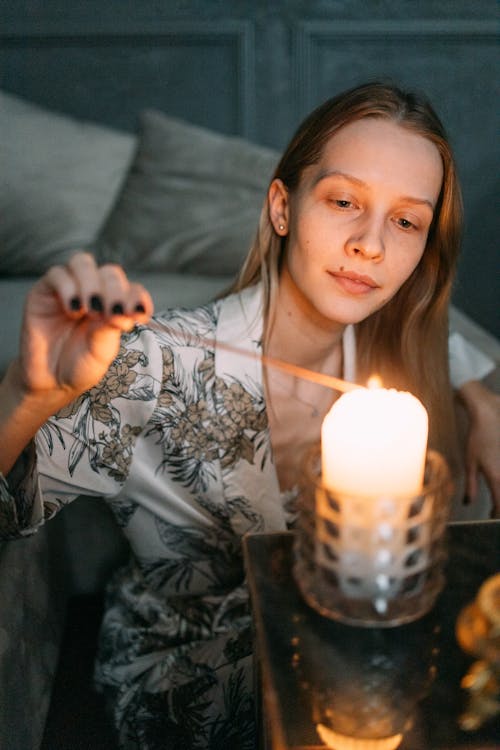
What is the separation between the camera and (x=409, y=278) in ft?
3.92

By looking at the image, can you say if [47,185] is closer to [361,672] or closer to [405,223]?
[405,223]

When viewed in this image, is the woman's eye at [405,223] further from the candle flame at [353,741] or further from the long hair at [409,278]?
the candle flame at [353,741]

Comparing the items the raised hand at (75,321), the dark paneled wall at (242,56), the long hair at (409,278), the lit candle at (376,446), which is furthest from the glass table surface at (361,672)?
the dark paneled wall at (242,56)

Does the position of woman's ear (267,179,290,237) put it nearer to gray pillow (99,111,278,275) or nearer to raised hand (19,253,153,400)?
raised hand (19,253,153,400)

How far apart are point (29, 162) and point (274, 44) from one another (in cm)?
95

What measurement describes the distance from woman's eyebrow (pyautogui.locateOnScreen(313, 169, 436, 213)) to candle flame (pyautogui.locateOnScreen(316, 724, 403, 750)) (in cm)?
67

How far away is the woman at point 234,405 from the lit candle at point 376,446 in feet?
1.22

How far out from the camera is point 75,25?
→ 241 centimetres

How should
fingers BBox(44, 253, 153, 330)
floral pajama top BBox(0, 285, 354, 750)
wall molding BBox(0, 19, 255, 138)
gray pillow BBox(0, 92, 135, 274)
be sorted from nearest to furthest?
fingers BBox(44, 253, 153, 330)
floral pajama top BBox(0, 285, 354, 750)
gray pillow BBox(0, 92, 135, 274)
wall molding BBox(0, 19, 255, 138)

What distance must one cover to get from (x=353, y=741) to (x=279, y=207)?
773 millimetres

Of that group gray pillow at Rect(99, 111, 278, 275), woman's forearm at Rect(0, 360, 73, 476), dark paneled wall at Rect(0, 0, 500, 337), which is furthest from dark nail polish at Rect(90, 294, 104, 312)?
dark paneled wall at Rect(0, 0, 500, 337)

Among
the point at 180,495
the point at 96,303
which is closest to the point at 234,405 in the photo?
the point at 180,495

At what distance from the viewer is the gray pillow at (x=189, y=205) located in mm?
2150

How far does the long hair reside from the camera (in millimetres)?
1021
